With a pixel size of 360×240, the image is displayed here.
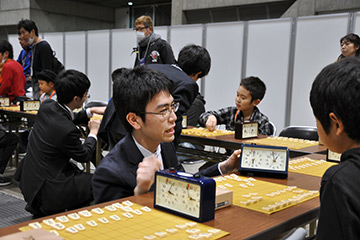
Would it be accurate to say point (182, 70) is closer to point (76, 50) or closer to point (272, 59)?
point (272, 59)

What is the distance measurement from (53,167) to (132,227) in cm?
171

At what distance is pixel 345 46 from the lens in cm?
442

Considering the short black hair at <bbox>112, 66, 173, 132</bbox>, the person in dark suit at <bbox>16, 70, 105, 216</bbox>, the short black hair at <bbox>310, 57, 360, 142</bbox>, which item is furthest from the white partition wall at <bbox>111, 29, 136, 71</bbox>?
the short black hair at <bbox>310, 57, 360, 142</bbox>

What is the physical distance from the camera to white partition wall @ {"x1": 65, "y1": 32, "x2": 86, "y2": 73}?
962 centimetres

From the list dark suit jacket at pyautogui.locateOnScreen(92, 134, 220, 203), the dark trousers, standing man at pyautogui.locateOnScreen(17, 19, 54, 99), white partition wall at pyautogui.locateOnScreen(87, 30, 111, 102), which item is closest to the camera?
dark suit jacket at pyautogui.locateOnScreen(92, 134, 220, 203)

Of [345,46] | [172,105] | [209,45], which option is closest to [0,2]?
[209,45]

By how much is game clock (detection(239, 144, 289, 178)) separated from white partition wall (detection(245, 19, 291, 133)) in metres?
4.83

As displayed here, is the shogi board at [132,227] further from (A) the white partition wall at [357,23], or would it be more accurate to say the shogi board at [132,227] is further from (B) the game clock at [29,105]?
(A) the white partition wall at [357,23]

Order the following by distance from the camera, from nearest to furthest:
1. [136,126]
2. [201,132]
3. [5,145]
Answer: [136,126]
[201,132]
[5,145]

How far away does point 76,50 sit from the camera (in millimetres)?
9773

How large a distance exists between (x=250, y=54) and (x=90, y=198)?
4861 millimetres

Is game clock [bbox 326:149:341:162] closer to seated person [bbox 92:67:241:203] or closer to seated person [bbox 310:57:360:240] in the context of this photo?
seated person [bbox 92:67:241:203]

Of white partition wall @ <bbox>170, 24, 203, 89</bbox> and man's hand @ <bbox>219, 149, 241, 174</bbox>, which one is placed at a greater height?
white partition wall @ <bbox>170, 24, 203, 89</bbox>

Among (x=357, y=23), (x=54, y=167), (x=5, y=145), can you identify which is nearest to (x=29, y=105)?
(x=5, y=145)
